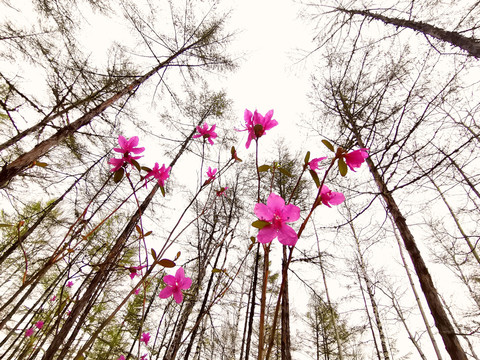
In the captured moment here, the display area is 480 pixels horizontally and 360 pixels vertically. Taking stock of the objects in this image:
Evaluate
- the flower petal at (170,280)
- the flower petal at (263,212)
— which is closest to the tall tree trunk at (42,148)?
the flower petal at (170,280)

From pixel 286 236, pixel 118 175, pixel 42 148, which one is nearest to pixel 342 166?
pixel 286 236

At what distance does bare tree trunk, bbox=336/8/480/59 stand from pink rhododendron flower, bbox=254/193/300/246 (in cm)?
370

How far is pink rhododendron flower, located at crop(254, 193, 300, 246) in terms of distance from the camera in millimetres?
623

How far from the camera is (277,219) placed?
65cm

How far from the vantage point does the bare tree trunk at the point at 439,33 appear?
8.98 ft

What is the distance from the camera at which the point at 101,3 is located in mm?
3307

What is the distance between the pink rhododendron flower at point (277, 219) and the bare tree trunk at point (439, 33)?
12.2ft

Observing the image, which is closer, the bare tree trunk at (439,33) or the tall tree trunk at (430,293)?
the tall tree trunk at (430,293)

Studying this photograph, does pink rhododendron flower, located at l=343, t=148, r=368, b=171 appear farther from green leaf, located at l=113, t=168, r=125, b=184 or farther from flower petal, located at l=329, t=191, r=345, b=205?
green leaf, located at l=113, t=168, r=125, b=184

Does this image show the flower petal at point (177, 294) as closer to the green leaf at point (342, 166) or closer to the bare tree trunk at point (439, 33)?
the green leaf at point (342, 166)

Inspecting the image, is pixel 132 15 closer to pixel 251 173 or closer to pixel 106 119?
→ pixel 106 119

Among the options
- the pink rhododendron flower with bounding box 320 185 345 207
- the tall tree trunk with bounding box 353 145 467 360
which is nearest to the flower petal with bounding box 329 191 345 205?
the pink rhododendron flower with bounding box 320 185 345 207

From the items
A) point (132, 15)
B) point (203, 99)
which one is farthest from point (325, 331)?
point (132, 15)

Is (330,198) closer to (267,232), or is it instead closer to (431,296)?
(267,232)
